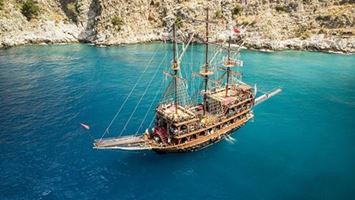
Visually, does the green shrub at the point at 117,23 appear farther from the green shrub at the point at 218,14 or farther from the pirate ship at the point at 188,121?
the pirate ship at the point at 188,121

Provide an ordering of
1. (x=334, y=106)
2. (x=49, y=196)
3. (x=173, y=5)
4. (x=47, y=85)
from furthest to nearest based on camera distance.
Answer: (x=173, y=5)
(x=47, y=85)
(x=334, y=106)
(x=49, y=196)

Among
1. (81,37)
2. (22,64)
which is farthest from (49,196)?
(81,37)

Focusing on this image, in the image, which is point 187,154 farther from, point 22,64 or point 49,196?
point 22,64

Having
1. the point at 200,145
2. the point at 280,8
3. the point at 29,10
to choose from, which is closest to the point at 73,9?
the point at 29,10

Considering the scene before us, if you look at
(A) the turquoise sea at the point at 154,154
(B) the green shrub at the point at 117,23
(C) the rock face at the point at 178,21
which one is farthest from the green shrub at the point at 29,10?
(A) the turquoise sea at the point at 154,154

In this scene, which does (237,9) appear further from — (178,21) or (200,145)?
(200,145)

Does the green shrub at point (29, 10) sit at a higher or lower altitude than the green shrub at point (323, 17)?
higher
